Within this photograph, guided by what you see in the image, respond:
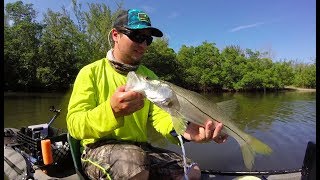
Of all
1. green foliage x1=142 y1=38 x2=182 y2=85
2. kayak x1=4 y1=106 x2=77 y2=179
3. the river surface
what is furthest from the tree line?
kayak x1=4 y1=106 x2=77 y2=179

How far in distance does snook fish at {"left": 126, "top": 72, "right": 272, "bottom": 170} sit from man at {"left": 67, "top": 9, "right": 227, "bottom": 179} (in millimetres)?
65

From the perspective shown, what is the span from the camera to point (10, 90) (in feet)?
148

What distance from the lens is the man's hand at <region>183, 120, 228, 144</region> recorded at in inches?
96.7

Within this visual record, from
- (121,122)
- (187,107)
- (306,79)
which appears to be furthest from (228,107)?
(306,79)

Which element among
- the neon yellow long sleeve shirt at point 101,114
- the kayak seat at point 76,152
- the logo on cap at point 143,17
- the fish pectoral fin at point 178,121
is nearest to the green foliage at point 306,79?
the neon yellow long sleeve shirt at point 101,114

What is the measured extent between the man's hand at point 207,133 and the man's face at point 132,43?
74 cm

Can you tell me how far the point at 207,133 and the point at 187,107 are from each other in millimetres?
332

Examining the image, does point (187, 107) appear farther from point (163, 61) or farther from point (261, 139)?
point (163, 61)

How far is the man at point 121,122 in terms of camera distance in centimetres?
234

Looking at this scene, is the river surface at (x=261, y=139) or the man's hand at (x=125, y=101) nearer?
the man's hand at (x=125, y=101)

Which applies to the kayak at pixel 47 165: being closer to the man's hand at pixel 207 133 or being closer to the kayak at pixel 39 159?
the kayak at pixel 39 159

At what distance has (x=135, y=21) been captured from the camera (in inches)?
109

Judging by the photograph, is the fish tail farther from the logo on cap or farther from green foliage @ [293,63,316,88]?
green foliage @ [293,63,316,88]

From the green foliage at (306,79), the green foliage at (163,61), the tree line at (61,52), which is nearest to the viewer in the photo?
the tree line at (61,52)
